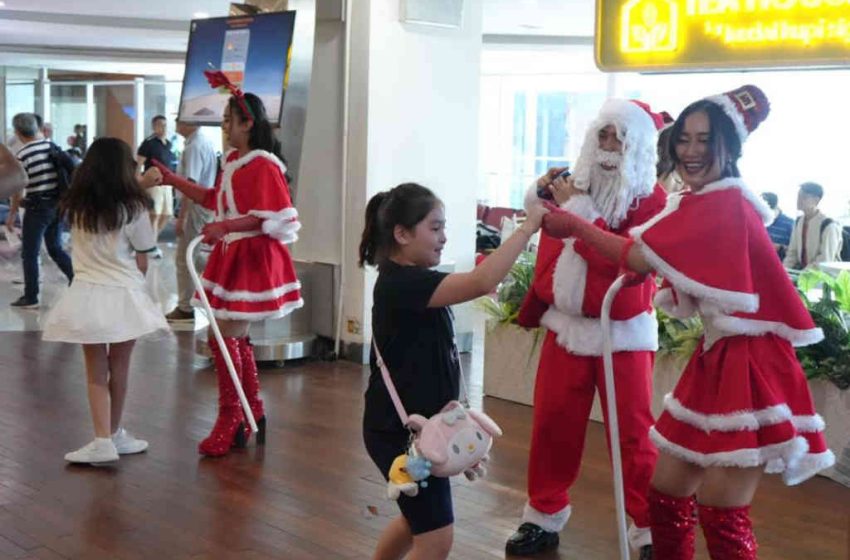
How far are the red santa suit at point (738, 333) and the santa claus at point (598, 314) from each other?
764mm

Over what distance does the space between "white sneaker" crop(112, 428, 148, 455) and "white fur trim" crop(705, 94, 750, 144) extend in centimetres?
308

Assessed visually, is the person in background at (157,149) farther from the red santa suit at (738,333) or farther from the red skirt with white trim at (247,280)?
the red santa suit at (738,333)

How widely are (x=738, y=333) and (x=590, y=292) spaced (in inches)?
35.4

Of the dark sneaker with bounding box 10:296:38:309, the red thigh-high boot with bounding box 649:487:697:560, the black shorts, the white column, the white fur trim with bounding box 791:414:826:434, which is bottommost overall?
the dark sneaker with bounding box 10:296:38:309

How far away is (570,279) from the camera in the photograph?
3.68m

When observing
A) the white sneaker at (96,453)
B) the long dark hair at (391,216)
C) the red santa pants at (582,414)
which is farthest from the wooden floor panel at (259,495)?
the long dark hair at (391,216)

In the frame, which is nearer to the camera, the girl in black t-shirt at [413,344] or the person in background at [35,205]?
the girl in black t-shirt at [413,344]

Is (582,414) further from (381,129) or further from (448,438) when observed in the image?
(381,129)

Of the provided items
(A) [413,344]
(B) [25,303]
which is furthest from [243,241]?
(B) [25,303]

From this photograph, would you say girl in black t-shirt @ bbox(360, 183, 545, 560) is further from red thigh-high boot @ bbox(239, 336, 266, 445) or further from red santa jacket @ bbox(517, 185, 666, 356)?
red thigh-high boot @ bbox(239, 336, 266, 445)

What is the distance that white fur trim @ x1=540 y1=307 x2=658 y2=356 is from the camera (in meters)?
3.66

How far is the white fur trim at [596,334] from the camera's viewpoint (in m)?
3.66

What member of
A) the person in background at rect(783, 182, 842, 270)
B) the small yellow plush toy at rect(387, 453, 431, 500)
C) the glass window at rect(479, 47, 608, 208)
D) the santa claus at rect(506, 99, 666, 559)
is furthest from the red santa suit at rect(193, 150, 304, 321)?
the glass window at rect(479, 47, 608, 208)

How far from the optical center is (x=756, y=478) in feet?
9.27
